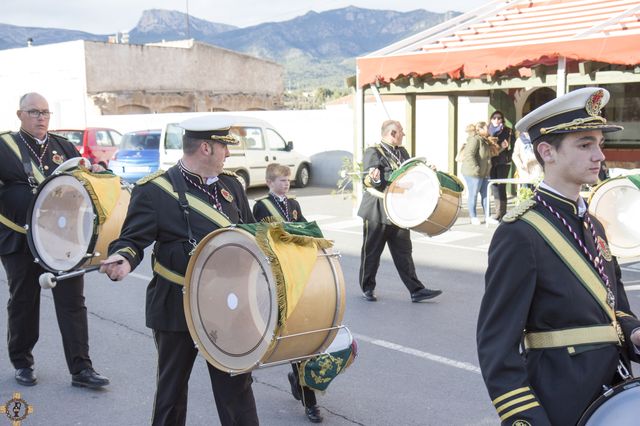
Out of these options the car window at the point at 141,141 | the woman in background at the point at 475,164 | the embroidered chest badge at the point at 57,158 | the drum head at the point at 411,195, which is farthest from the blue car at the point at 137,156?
the embroidered chest badge at the point at 57,158

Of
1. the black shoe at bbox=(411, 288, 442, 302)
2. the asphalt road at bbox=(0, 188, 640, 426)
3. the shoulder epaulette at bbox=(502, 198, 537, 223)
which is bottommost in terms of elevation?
the asphalt road at bbox=(0, 188, 640, 426)

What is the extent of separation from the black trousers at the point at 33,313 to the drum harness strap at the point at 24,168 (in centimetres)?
19

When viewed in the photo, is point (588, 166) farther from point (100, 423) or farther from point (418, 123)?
point (418, 123)

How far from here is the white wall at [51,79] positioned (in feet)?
116

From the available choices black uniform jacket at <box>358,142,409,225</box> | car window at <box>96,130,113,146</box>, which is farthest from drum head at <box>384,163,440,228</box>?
car window at <box>96,130,113,146</box>

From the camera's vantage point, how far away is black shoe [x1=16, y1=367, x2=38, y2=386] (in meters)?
5.52

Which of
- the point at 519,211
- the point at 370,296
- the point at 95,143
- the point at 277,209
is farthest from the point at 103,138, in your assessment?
the point at 519,211

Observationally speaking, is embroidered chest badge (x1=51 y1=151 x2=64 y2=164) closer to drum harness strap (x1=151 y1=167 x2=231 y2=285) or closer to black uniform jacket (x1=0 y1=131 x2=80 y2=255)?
black uniform jacket (x1=0 y1=131 x2=80 y2=255)

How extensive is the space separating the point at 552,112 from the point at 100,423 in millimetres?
3535

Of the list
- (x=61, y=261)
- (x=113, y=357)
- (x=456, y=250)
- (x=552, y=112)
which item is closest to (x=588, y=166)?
(x=552, y=112)

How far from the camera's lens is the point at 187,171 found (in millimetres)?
3855

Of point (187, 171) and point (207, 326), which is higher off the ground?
point (187, 171)

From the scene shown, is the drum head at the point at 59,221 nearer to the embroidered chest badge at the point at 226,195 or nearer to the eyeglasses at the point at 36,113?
the eyeglasses at the point at 36,113

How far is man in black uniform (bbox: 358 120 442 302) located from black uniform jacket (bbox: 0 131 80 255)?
3.22m
